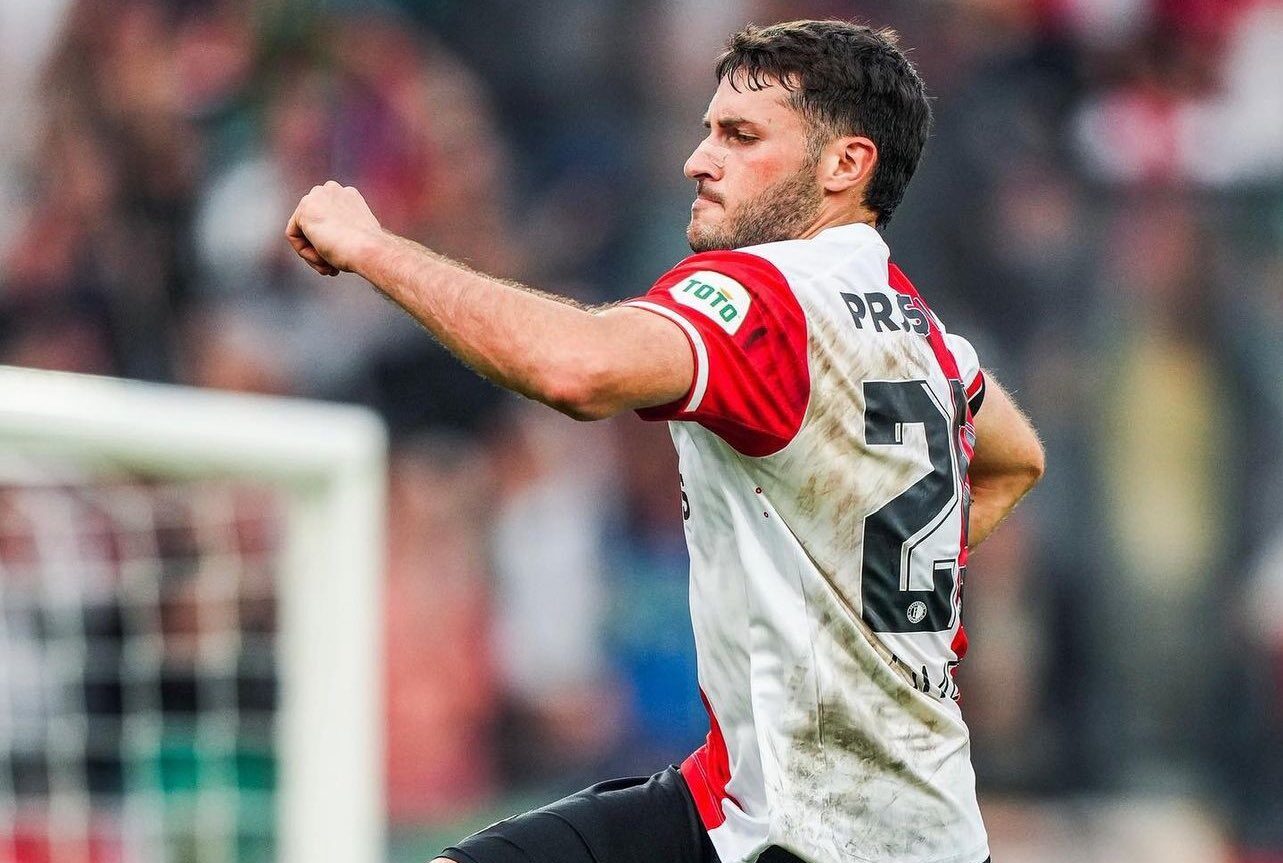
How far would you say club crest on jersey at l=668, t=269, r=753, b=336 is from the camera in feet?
10.5

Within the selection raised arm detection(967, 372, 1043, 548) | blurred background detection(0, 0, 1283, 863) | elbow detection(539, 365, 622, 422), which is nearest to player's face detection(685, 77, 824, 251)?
elbow detection(539, 365, 622, 422)

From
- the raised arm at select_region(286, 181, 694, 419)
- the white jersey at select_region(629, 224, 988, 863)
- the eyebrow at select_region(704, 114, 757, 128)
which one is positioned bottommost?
the white jersey at select_region(629, 224, 988, 863)

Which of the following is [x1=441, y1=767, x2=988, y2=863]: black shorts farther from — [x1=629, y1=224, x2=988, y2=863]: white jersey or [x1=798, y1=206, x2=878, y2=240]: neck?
[x1=798, y1=206, x2=878, y2=240]: neck

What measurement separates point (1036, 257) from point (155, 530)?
4.94 metres

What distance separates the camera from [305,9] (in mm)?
8898

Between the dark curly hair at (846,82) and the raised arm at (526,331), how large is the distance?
2.39ft

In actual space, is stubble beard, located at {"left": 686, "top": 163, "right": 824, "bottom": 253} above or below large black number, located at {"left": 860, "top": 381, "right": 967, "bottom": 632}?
above

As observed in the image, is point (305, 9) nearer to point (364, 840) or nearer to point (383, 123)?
point (383, 123)

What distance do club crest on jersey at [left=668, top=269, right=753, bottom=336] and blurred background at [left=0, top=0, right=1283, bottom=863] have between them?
4974 millimetres

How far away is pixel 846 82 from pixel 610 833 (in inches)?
60.7

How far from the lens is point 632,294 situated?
8.84 metres

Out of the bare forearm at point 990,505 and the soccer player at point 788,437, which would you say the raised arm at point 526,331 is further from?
the bare forearm at point 990,505

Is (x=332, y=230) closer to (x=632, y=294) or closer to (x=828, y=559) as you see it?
(x=828, y=559)

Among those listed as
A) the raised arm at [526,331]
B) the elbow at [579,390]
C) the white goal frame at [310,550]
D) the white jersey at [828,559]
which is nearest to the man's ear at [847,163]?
the white jersey at [828,559]
